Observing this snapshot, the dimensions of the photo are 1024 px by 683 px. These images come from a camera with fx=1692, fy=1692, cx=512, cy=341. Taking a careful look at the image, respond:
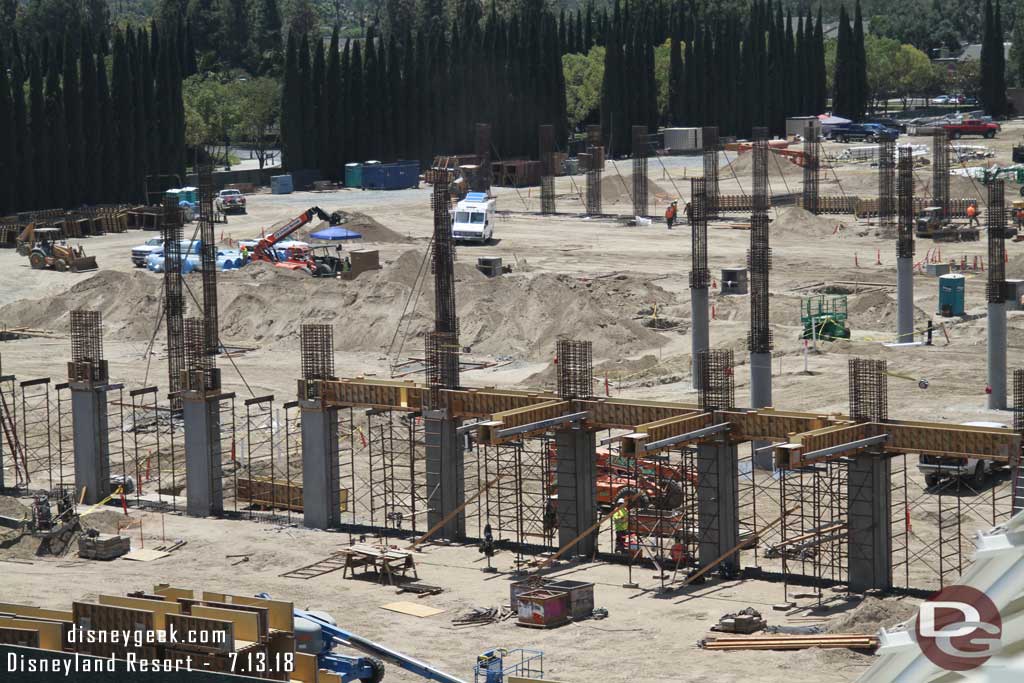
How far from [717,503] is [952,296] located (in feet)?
89.2

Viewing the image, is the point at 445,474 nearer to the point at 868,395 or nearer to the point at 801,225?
the point at 868,395

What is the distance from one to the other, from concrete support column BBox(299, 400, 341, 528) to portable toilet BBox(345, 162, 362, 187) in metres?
70.1

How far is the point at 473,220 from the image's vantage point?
74.9 meters

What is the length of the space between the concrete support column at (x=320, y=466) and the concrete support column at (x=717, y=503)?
8149 mm

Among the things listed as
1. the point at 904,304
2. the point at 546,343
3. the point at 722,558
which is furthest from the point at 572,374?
the point at 546,343

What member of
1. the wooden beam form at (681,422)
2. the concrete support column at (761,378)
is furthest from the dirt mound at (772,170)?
the wooden beam form at (681,422)

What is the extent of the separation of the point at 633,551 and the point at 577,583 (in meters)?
3.14

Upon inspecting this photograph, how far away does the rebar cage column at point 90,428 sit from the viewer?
36.8m

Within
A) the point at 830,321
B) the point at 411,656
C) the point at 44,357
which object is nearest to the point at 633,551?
the point at 411,656

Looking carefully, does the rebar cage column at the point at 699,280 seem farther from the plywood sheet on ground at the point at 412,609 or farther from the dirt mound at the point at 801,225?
the dirt mound at the point at 801,225

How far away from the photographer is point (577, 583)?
27938 millimetres

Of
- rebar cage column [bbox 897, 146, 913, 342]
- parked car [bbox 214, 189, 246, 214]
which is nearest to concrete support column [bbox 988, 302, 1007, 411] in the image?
rebar cage column [bbox 897, 146, 913, 342]

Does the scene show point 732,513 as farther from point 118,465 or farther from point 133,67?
point 133,67

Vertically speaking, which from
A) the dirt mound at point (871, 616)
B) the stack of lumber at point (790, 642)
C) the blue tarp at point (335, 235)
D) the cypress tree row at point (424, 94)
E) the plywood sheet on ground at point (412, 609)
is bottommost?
the plywood sheet on ground at point (412, 609)
